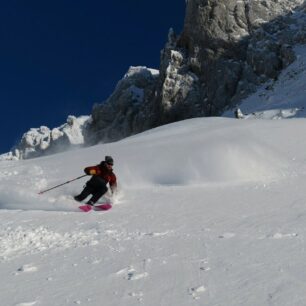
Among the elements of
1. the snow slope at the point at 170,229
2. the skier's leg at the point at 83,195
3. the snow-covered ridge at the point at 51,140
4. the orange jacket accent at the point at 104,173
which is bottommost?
the snow slope at the point at 170,229

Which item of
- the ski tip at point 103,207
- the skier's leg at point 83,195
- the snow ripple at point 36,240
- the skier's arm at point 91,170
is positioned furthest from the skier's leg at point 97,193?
the snow ripple at point 36,240

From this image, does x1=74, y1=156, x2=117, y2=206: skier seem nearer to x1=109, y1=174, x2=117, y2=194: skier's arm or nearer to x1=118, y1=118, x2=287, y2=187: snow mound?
x1=109, y1=174, x2=117, y2=194: skier's arm

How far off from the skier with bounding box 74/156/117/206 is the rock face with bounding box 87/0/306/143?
4823cm

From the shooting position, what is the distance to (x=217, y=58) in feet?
218

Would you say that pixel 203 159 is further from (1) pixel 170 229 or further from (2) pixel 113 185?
(1) pixel 170 229

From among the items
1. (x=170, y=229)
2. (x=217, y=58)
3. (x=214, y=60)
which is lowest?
(x=170, y=229)

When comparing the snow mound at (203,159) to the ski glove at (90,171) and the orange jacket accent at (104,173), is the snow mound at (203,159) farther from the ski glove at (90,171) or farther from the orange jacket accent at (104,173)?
the ski glove at (90,171)

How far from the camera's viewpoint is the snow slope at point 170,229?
17.5ft

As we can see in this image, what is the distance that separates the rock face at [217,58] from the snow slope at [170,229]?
149 ft

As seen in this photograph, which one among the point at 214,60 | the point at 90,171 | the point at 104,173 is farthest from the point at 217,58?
the point at 90,171

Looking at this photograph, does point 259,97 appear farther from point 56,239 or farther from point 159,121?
point 56,239

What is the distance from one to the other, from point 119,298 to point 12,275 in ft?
5.83

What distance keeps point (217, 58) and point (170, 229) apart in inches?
2382

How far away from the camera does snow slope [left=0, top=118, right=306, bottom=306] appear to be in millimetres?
5320
